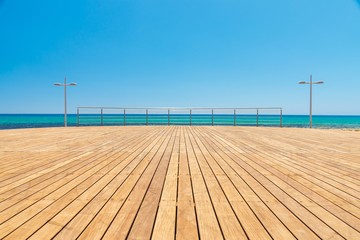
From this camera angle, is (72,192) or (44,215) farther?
(72,192)

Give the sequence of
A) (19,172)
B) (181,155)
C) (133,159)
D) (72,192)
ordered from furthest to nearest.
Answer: (181,155) → (133,159) → (19,172) → (72,192)

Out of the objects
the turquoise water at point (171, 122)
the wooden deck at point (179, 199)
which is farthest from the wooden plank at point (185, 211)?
the turquoise water at point (171, 122)

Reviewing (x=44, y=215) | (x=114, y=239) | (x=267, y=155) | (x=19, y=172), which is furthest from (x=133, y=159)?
(x=267, y=155)

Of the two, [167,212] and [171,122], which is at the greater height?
[167,212]

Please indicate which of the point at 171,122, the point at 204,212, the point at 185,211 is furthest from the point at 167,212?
the point at 171,122

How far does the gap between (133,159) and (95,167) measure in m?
A: 0.45

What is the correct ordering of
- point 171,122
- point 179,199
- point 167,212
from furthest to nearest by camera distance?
point 171,122 < point 179,199 < point 167,212

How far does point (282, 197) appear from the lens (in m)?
1.18

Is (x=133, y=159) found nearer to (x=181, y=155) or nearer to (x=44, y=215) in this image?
(x=181, y=155)

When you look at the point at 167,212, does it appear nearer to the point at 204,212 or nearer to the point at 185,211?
the point at 185,211

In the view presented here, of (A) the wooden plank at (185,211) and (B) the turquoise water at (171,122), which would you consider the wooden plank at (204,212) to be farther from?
(B) the turquoise water at (171,122)

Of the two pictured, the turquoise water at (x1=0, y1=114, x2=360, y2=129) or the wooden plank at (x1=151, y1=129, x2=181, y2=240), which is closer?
the wooden plank at (x1=151, y1=129, x2=181, y2=240)

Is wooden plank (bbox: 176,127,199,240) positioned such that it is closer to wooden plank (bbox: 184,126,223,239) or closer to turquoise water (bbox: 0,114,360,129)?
wooden plank (bbox: 184,126,223,239)

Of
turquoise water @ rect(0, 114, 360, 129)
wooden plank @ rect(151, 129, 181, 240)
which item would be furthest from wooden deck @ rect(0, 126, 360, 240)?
turquoise water @ rect(0, 114, 360, 129)
